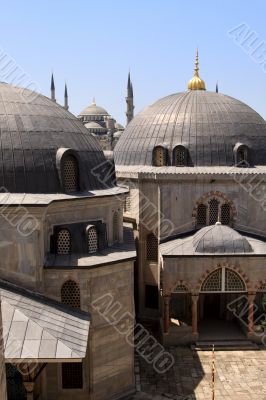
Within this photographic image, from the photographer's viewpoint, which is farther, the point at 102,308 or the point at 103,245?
the point at 103,245

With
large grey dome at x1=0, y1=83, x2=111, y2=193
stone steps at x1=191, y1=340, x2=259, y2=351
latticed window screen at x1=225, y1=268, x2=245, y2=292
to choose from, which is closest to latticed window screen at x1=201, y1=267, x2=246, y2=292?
latticed window screen at x1=225, y1=268, x2=245, y2=292

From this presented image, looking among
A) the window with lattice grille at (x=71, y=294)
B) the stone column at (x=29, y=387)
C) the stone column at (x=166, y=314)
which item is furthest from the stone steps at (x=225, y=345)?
the stone column at (x=29, y=387)

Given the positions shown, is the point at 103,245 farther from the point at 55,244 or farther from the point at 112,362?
the point at 112,362

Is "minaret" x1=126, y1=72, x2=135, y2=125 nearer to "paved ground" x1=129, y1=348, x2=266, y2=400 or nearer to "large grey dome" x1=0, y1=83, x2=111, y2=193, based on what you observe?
"large grey dome" x1=0, y1=83, x2=111, y2=193

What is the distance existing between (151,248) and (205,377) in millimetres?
7853

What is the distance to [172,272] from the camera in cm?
2023

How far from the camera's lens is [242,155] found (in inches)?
944

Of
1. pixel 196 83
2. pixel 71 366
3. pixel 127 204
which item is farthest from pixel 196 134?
pixel 71 366

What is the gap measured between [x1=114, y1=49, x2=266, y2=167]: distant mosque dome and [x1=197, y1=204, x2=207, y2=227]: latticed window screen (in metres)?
2.54

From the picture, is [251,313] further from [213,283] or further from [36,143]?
[36,143]

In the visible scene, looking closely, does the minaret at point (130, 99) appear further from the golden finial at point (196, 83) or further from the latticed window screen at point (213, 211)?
the latticed window screen at point (213, 211)

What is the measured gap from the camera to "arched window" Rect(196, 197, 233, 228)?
2270 centimetres

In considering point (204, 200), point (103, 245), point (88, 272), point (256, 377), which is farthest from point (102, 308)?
point (204, 200)

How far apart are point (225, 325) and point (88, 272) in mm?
10499
